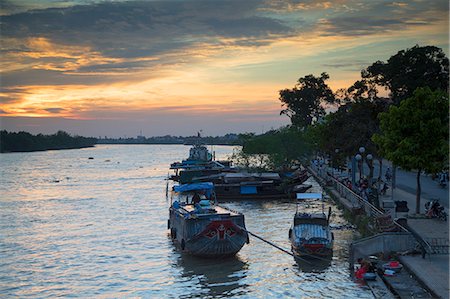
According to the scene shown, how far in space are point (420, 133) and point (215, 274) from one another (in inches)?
594

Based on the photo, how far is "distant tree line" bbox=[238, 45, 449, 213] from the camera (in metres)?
33.7

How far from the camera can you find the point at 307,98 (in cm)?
12538

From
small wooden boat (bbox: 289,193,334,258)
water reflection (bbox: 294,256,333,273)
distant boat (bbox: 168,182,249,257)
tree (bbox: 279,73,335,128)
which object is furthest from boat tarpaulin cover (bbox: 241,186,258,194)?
tree (bbox: 279,73,335,128)

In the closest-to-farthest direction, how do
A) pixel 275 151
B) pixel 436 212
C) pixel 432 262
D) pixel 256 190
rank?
pixel 432 262
pixel 436 212
pixel 256 190
pixel 275 151

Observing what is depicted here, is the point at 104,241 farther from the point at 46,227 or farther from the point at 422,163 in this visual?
the point at 422,163

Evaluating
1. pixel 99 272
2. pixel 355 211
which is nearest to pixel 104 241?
pixel 99 272

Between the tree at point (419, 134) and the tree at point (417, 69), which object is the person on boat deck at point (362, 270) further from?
the tree at point (417, 69)

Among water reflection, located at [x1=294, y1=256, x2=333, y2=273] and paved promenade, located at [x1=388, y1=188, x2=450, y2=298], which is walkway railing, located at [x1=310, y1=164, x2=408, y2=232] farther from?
water reflection, located at [x1=294, y1=256, x2=333, y2=273]

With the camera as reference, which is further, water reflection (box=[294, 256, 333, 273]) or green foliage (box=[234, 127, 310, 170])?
green foliage (box=[234, 127, 310, 170])

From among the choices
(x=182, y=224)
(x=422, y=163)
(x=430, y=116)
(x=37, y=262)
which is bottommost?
(x=37, y=262)

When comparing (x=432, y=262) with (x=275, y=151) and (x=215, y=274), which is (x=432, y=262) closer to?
(x=215, y=274)

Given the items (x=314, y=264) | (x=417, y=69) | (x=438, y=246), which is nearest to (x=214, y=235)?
(x=314, y=264)

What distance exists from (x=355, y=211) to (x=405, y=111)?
7364mm

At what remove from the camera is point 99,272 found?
2917 cm
